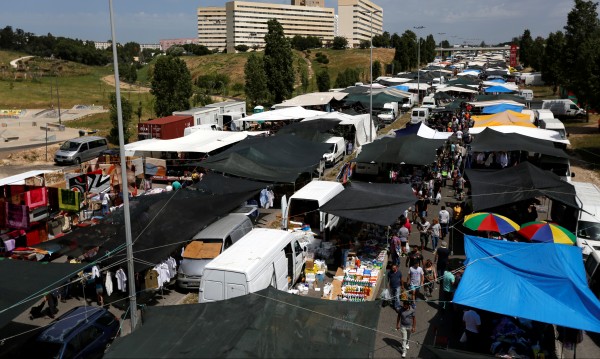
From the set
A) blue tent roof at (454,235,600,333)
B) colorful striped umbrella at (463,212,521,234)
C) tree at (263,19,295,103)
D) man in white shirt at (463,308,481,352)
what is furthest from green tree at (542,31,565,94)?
man in white shirt at (463,308,481,352)

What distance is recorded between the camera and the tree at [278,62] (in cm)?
4962

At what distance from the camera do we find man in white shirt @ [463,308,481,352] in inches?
373

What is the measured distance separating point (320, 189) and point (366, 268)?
14.4ft

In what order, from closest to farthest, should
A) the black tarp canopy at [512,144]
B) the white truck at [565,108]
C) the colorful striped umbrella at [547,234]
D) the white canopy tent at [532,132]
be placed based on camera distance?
the colorful striped umbrella at [547,234]
the black tarp canopy at [512,144]
the white canopy tent at [532,132]
the white truck at [565,108]

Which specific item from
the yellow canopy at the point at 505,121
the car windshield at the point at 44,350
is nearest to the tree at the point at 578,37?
the yellow canopy at the point at 505,121

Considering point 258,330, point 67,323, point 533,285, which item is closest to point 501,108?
point 533,285

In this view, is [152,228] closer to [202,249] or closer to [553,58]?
[202,249]

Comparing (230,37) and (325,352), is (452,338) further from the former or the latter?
(230,37)

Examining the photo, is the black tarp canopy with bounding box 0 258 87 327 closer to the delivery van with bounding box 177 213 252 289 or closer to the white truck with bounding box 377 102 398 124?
the delivery van with bounding box 177 213 252 289

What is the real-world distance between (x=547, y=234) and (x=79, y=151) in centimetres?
2599

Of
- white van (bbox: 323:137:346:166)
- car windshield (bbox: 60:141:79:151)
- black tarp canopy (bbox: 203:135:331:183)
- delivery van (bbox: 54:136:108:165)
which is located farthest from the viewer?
car windshield (bbox: 60:141:79:151)

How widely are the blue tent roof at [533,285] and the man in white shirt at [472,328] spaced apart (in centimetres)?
53

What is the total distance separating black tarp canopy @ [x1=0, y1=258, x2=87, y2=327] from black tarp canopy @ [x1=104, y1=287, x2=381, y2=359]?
2.38 metres

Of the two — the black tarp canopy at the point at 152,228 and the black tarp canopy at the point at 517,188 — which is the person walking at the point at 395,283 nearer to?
the black tarp canopy at the point at 517,188
